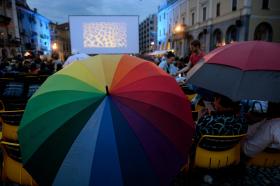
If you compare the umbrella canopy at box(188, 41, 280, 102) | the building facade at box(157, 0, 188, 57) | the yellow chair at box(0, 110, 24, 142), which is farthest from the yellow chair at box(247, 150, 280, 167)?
the building facade at box(157, 0, 188, 57)

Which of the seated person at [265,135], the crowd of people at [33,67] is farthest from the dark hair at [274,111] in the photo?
the crowd of people at [33,67]

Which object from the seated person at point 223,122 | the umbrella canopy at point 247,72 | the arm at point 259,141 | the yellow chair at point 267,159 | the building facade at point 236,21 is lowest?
the yellow chair at point 267,159

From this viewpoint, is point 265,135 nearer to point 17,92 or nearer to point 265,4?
point 17,92

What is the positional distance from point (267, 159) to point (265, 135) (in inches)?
15.6

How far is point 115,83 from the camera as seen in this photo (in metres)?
1.57

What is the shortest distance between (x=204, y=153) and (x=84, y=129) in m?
1.74

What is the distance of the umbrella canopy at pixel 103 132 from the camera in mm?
1375

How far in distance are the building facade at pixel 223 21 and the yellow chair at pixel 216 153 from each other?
24.2 meters

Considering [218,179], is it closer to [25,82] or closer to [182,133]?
[182,133]

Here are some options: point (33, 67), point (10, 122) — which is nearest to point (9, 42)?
point (33, 67)

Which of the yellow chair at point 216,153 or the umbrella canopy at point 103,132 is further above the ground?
the umbrella canopy at point 103,132

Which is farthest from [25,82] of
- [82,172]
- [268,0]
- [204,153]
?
[268,0]

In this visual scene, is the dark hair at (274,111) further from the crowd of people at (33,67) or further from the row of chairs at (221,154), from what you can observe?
the crowd of people at (33,67)

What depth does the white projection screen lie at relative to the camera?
1469cm
